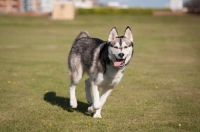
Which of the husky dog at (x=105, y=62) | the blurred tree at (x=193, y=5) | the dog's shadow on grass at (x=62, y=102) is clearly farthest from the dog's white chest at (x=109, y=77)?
the blurred tree at (x=193, y=5)

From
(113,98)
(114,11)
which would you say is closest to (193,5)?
(114,11)

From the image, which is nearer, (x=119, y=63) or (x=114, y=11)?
(x=119, y=63)

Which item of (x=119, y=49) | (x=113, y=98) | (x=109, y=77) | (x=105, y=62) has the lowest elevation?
(x=113, y=98)

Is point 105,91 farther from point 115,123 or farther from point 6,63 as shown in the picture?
point 6,63

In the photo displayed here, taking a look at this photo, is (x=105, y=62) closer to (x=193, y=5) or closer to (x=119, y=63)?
(x=119, y=63)

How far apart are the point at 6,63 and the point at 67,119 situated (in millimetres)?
10893

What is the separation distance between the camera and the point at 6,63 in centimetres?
1848

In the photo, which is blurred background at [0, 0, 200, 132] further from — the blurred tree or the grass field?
the blurred tree

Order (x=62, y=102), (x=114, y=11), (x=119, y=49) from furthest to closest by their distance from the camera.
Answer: (x=114, y=11), (x=62, y=102), (x=119, y=49)

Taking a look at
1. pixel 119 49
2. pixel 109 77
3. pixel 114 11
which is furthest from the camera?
pixel 114 11

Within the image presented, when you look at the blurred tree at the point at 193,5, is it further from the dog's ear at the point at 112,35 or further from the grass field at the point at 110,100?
the dog's ear at the point at 112,35

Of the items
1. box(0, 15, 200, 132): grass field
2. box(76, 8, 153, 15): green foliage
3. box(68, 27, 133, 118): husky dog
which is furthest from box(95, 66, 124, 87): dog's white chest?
box(76, 8, 153, 15): green foliage

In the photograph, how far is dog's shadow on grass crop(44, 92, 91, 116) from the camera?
385 inches

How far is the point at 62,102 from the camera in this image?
1055 cm
